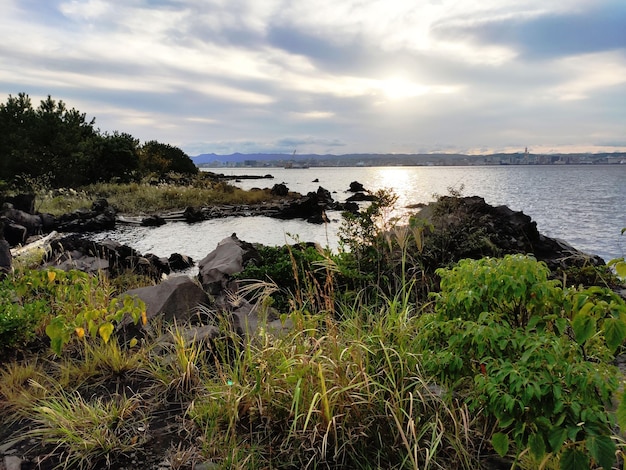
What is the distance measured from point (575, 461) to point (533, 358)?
1.56ft

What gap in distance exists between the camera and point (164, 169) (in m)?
46.1

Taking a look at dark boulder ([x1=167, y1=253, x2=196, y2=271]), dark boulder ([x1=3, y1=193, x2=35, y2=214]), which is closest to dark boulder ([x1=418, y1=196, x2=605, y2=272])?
dark boulder ([x1=167, y1=253, x2=196, y2=271])

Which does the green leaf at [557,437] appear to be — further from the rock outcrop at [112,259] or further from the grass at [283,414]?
the rock outcrop at [112,259]

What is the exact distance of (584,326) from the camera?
193 centimetres

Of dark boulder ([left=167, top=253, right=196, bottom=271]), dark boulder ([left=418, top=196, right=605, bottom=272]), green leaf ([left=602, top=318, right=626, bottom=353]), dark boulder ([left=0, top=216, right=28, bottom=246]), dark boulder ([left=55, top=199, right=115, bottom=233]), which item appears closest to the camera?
green leaf ([left=602, top=318, right=626, bottom=353])

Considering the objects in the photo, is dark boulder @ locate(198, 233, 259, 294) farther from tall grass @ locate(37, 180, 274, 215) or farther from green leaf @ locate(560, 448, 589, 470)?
tall grass @ locate(37, 180, 274, 215)

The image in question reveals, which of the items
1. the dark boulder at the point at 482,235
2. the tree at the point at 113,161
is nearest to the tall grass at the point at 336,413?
the dark boulder at the point at 482,235

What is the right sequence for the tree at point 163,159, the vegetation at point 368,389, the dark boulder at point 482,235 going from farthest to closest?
the tree at point 163,159
the dark boulder at point 482,235
the vegetation at point 368,389

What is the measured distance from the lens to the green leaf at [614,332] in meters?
1.87

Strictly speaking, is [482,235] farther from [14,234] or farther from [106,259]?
[14,234]

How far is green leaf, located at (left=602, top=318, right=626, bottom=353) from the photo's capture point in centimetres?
187

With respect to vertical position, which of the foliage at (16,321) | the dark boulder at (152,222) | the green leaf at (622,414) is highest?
the green leaf at (622,414)

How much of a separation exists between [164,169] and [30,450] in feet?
152

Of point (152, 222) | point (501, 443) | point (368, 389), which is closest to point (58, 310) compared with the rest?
point (368, 389)
